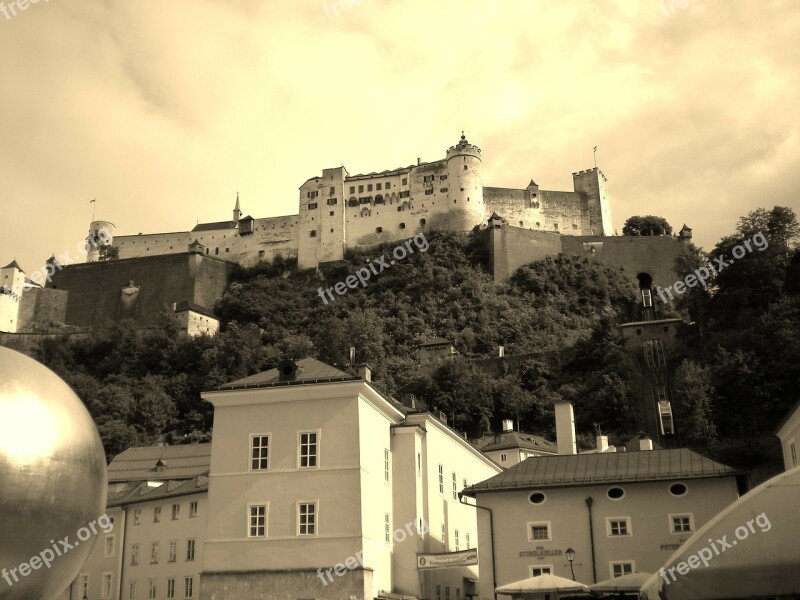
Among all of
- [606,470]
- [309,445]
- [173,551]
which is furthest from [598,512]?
[173,551]

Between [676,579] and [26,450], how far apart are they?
7479 mm

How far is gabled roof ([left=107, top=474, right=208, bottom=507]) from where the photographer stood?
36.0 metres

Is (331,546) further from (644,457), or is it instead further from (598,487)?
(644,457)

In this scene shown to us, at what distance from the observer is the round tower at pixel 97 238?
104 metres

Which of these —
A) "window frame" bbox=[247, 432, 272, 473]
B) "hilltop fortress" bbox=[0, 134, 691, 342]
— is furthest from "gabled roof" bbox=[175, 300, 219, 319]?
"window frame" bbox=[247, 432, 272, 473]

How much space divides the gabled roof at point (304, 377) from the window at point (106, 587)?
14.5m

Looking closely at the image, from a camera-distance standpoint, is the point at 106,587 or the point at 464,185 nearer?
the point at 106,587

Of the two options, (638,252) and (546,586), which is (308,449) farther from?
(638,252)

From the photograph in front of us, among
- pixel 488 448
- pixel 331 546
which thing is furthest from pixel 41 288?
pixel 331 546

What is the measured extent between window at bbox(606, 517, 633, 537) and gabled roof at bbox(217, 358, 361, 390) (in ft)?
28.9

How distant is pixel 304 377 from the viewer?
28.1 m

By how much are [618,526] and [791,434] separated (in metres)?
5.66

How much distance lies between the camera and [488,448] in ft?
169

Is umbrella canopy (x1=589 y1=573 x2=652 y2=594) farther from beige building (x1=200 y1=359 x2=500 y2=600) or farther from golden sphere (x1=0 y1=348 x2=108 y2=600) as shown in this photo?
golden sphere (x1=0 y1=348 x2=108 y2=600)
